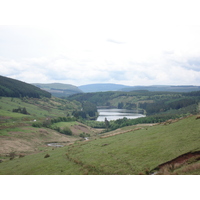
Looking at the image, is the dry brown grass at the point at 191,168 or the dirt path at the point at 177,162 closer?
the dry brown grass at the point at 191,168

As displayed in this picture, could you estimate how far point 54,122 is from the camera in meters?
141

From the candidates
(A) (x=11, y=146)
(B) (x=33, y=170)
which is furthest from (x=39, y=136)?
(B) (x=33, y=170)

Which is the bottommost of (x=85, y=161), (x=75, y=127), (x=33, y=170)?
(x=75, y=127)

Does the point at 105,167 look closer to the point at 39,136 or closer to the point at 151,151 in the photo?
the point at 151,151

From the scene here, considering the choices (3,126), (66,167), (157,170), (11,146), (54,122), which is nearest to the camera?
(157,170)

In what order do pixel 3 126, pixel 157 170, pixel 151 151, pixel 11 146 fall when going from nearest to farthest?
pixel 157 170, pixel 151 151, pixel 11 146, pixel 3 126

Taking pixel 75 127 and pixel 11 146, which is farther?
pixel 75 127

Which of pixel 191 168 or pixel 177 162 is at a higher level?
pixel 191 168

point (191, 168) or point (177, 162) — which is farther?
point (177, 162)

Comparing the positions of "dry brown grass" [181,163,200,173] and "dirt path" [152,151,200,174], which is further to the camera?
"dirt path" [152,151,200,174]

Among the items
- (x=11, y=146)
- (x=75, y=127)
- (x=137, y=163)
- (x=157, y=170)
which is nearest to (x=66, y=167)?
(x=137, y=163)

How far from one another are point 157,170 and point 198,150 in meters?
4.86

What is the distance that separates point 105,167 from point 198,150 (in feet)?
33.9

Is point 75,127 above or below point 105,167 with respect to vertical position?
below
